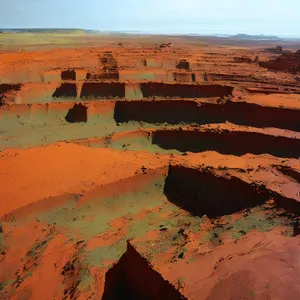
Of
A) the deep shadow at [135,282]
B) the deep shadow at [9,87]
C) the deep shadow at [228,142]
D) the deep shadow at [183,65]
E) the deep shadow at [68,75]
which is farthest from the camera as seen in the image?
the deep shadow at [183,65]

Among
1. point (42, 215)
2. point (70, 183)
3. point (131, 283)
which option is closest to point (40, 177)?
point (70, 183)

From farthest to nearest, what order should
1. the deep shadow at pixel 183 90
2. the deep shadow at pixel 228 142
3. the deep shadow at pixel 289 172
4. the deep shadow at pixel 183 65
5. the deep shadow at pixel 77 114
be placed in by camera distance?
the deep shadow at pixel 183 65 → the deep shadow at pixel 183 90 → the deep shadow at pixel 77 114 → the deep shadow at pixel 228 142 → the deep shadow at pixel 289 172

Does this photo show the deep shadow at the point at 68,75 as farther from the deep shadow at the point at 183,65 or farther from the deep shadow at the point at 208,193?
the deep shadow at the point at 208,193

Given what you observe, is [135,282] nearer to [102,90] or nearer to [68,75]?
[102,90]

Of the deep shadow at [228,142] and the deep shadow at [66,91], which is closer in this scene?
the deep shadow at [228,142]

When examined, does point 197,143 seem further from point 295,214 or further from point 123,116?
point 295,214

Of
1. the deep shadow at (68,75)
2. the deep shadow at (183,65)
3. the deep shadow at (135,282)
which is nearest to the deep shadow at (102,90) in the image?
the deep shadow at (68,75)

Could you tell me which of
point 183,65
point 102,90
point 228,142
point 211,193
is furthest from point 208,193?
point 183,65
